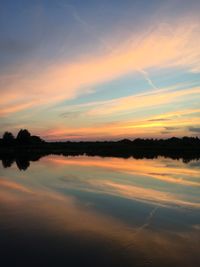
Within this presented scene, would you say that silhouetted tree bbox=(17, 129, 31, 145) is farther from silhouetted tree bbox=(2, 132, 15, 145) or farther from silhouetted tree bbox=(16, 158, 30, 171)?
silhouetted tree bbox=(16, 158, 30, 171)

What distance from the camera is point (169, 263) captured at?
28.1 ft

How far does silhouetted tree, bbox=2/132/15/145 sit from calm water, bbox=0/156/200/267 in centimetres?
10411

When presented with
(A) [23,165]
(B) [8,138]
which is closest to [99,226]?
(A) [23,165]

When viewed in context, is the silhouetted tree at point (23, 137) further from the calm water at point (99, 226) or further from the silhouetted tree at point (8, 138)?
the calm water at point (99, 226)

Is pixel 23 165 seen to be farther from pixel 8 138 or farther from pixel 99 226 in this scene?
pixel 8 138

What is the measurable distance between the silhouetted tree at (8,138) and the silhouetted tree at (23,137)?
2205 mm

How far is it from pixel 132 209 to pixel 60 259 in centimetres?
680

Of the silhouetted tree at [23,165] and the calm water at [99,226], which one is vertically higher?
the silhouetted tree at [23,165]

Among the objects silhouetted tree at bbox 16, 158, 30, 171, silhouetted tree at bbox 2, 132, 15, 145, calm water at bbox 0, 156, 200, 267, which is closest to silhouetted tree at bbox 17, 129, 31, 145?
silhouetted tree at bbox 2, 132, 15, 145

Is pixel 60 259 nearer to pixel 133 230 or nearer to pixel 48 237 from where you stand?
pixel 48 237

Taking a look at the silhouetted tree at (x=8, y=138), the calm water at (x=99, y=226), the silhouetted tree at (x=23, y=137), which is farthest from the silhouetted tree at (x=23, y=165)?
the silhouetted tree at (x=23, y=137)

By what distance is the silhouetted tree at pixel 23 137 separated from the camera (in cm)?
12338

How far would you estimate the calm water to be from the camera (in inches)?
349

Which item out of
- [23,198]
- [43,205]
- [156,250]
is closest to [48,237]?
[156,250]
